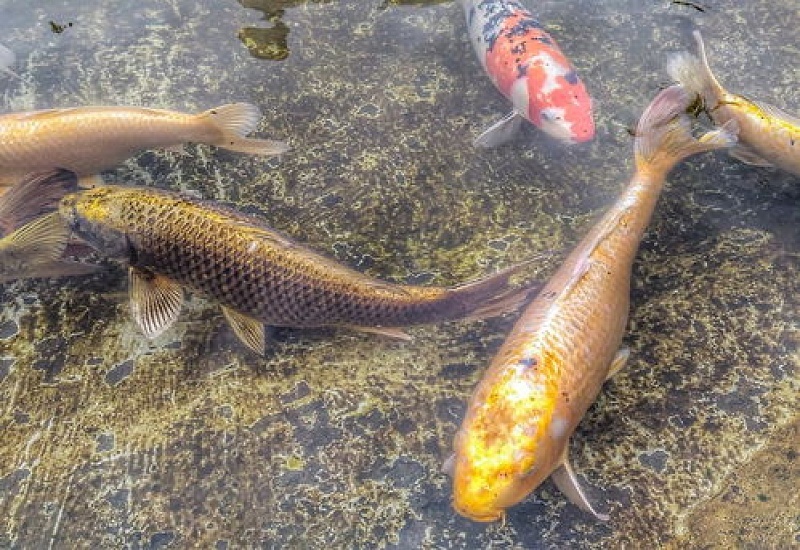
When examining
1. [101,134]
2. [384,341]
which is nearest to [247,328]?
[384,341]

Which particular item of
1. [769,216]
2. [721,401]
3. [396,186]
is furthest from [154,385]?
[769,216]

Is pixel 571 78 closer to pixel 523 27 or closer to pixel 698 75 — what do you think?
pixel 523 27

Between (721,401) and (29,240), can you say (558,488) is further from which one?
(29,240)

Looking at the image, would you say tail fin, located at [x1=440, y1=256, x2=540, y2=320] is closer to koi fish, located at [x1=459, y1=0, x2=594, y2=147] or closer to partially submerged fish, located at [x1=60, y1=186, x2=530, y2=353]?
partially submerged fish, located at [x1=60, y1=186, x2=530, y2=353]

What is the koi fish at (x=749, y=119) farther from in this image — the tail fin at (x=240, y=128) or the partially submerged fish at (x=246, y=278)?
the tail fin at (x=240, y=128)

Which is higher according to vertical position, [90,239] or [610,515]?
[90,239]

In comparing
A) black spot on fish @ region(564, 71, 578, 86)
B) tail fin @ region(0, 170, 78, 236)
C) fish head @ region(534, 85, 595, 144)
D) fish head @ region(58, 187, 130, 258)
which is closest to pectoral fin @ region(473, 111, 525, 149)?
fish head @ region(534, 85, 595, 144)
